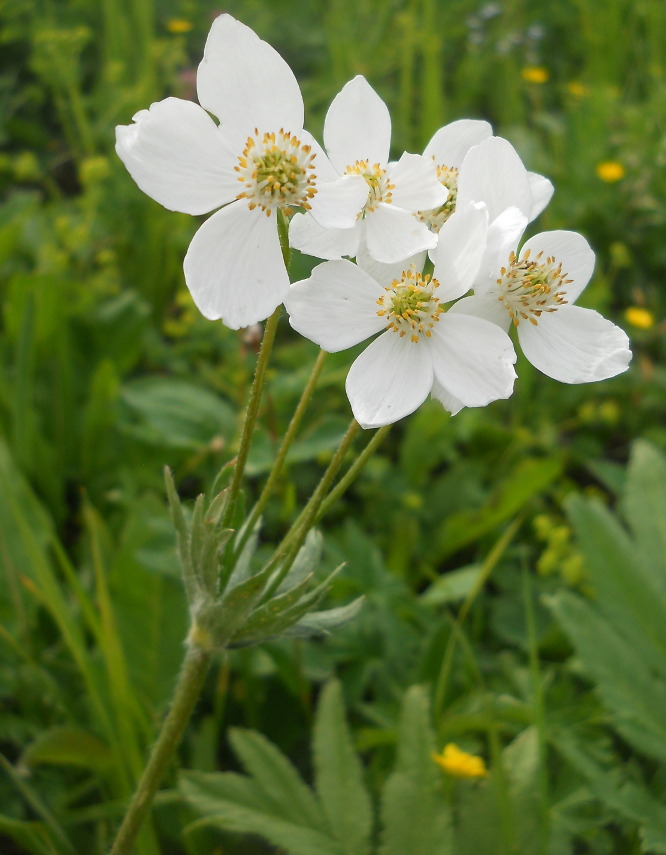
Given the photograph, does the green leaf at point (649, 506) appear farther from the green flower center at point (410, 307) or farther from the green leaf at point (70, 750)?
the green leaf at point (70, 750)

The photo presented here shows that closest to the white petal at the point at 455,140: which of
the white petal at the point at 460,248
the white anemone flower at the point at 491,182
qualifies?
the white anemone flower at the point at 491,182

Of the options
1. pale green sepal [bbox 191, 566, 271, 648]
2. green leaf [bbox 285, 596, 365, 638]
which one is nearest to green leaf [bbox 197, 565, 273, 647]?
pale green sepal [bbox 191, 566, 271, 648]

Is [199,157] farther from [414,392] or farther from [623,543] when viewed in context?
[623,543]

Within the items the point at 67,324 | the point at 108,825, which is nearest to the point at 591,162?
the point at 67,324

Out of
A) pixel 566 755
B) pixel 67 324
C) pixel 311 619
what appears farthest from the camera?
pixel 67 324

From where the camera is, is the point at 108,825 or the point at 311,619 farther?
the point at 108,825

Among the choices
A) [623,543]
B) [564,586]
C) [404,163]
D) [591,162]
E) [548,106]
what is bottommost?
[564,586]

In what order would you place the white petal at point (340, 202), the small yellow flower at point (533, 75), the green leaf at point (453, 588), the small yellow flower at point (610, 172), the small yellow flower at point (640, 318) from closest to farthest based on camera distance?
the white petal at point (340, 202), the green leaf at point (453, 588), the small yellow flower at point (640, 318), the small yellow flower at point (610, 172), the small yellow flower at point (533, 75)

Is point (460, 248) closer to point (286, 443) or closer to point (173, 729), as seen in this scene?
point (286, 443)
